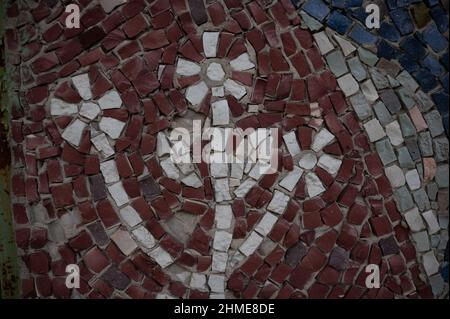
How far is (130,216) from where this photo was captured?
1.83 meters

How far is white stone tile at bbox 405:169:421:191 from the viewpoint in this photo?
6.49 ft

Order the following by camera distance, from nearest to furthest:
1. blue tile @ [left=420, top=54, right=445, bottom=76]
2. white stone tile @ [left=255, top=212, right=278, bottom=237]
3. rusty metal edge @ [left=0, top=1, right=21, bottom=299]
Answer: rusty metal edge @ [left=0, top=1, right=21, bottom=299]
white stone tile @ [left=255, top=212, right=278, bottom=237]
blue tile @ [left=420, top=54, right=445, bottom=76]

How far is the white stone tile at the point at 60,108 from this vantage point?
1795 millimetres

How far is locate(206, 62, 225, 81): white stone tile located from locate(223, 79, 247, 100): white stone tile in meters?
0.03

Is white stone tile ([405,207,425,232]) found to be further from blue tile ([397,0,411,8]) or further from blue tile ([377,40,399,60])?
blue tile ([397,0,411,8])

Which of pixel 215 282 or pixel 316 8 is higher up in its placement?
pixel 316 8

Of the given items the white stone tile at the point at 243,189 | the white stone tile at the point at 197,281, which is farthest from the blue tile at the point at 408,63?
the white stone tile at the point at 197,281

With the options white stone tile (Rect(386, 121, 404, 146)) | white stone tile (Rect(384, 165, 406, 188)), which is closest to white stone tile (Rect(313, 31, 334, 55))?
white stone tile (Rect(386, 121, 404, 146))

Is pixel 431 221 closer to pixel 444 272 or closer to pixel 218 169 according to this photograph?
pixel 444 272

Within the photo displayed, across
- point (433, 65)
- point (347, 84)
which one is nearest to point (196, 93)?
point (347, 84)

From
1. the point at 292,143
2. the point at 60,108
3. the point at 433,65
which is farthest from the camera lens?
the point at 433,65

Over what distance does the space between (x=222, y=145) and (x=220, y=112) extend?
0.11 meters

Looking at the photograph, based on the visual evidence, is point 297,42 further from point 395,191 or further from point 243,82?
point 395,191

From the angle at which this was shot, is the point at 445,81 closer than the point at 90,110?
No
